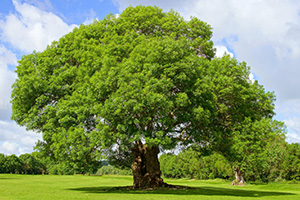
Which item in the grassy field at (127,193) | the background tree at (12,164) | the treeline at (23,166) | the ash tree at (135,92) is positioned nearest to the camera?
the grassy field at (127,193)

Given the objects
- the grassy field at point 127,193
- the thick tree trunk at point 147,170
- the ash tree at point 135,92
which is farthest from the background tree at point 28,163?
the thick tree trunk at point 147,170

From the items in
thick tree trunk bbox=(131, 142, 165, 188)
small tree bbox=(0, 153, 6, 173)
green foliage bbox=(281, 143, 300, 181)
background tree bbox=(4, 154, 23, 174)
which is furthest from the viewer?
background tree bbox=(4, 154, 23, 174)

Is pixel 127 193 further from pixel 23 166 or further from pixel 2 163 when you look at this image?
pixel 23 166

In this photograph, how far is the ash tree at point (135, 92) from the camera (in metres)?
24.0

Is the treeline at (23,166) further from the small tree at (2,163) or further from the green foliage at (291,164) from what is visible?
the green foliage at (291,164)

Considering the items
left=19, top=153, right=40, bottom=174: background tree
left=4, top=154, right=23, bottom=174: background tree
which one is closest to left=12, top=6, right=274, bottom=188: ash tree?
left=4, top=154, right=23, bottom=174: background tree

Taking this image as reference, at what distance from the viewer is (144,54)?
1025 inches

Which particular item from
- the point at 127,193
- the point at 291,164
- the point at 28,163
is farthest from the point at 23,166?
the point at 127,193

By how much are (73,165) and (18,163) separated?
461 ft

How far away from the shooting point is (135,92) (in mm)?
23109

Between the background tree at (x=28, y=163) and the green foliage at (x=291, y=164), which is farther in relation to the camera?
the background tree at (x=28, y=163)

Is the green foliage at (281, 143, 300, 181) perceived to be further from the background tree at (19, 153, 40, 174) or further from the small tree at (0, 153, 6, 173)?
the small tree at (0, 153, 6, 173)

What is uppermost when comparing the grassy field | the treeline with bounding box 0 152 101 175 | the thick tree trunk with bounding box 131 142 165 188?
the treeline with bounding box 0 152 101 175

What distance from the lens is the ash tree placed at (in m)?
24.0
